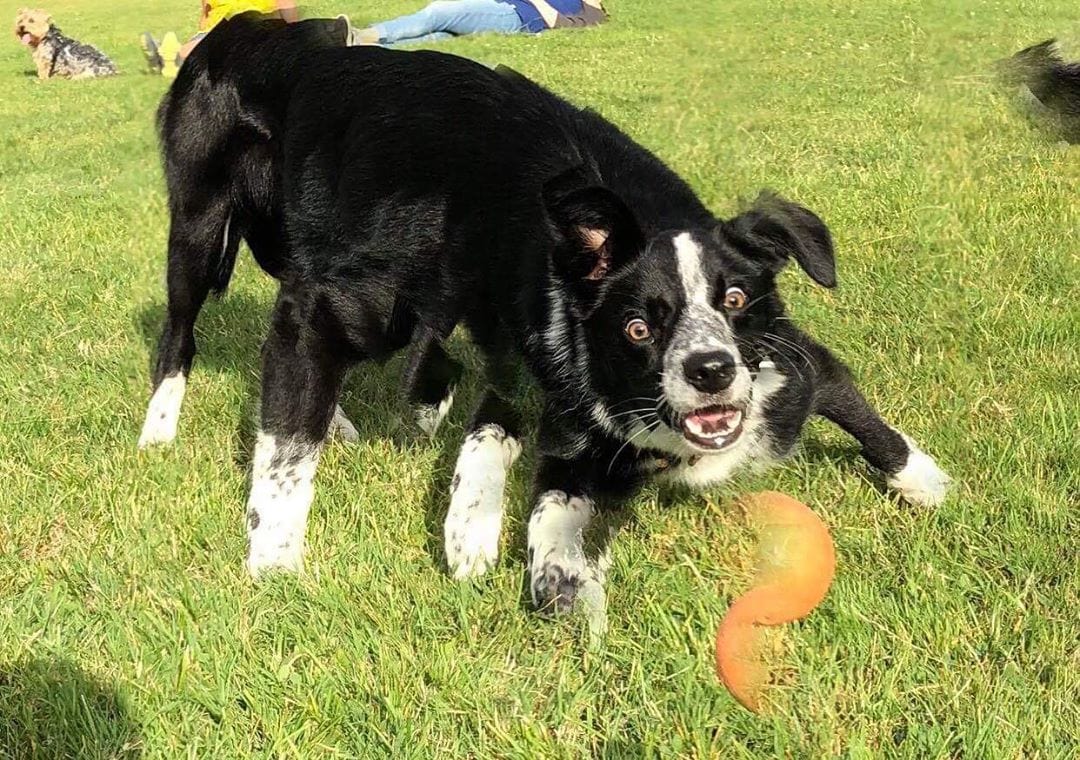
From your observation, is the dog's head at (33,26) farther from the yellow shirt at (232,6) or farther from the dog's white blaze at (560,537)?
the dog's white blaze at (560,537)

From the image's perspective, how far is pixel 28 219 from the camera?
25.6ft

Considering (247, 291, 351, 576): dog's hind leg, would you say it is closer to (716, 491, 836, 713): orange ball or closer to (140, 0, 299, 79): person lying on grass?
(716, 491, 836, 713): orange ball

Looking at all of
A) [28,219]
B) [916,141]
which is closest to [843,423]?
[916,141]

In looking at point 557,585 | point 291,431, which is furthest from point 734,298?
point 291,431

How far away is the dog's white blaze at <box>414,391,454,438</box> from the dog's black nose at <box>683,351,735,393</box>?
5.52ft

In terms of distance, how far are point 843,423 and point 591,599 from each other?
113 centimetres

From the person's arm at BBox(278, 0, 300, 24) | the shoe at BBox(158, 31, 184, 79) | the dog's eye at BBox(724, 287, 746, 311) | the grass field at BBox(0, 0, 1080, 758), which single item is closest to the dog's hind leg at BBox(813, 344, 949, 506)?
the grass field at BBox(0, 0, 1080, 758)

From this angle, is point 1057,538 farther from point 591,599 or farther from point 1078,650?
point 591,599

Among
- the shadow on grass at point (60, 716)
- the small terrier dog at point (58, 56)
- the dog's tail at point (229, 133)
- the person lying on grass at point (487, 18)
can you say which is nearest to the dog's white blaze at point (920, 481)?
the shadow on grass at point (60, 716)

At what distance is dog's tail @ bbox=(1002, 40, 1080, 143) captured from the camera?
3.73 meters

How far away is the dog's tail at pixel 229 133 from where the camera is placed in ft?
13.4

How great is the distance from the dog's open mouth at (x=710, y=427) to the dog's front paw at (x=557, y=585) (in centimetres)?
50

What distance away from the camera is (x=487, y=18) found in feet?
55.5

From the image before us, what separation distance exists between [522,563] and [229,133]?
7.09 feet
